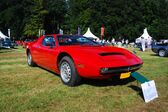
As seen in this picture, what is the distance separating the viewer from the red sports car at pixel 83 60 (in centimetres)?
588

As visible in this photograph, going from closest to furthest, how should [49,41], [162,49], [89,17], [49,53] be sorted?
[49,53], [49,41], [162,49], [89,17]

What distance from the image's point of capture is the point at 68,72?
6551 millimetres

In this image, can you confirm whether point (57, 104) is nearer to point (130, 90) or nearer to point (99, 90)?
point (99, 90)

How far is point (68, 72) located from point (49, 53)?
4.13 ft

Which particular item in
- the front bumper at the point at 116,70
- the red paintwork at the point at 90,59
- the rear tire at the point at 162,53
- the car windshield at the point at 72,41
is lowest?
the rear tire at the point at 162,53

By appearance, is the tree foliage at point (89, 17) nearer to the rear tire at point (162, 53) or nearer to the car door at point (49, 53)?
the rear tire at point (162, 53)

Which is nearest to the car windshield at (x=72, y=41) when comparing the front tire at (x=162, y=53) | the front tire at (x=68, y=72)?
the front tire at (x=68, y=72)

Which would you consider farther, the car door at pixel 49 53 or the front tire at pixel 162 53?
the front tire at pixel 162 53

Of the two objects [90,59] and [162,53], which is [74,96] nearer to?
[90,59]

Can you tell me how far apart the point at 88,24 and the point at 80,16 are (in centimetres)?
337

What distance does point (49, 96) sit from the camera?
5.57 meters

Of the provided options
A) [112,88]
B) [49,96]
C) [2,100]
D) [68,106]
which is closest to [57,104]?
[68,106]

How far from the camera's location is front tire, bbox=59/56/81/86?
630 cm

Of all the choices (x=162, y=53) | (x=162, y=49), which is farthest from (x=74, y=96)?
(x=162, y=49)
